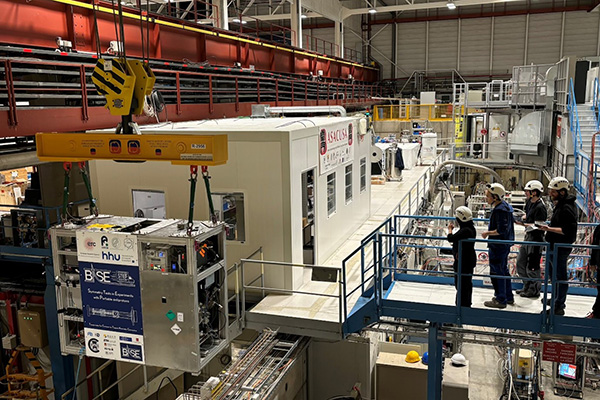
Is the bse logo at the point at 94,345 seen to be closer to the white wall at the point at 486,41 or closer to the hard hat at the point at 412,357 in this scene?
the hard hat at the point at 412,357

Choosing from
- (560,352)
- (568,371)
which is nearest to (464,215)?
(560,352)

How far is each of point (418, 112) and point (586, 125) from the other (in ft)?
53.1

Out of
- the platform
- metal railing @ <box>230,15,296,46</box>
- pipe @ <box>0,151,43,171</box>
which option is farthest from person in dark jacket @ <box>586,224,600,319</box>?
metal railing @ <box>230,15,296,46</box>

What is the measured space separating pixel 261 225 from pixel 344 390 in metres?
3.31

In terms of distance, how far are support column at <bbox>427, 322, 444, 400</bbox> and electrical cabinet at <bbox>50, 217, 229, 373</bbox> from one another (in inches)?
116

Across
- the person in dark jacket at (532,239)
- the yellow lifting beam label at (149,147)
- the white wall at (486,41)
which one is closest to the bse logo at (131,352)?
the yellow lifting beam label at (149,147)

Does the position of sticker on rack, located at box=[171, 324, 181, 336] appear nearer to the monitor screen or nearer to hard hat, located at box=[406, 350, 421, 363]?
hard hat, located at box=[406, 350, 421, 363]

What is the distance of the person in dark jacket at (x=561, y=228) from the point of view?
6.82 metres

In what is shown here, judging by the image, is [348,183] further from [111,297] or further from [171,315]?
[111,297]

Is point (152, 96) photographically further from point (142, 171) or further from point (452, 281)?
point (452, 281)

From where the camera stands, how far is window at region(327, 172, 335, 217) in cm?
1131

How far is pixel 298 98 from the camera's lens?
2122cm

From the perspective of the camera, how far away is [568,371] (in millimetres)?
12336

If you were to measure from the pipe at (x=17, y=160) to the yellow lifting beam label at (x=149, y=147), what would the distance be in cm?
271
